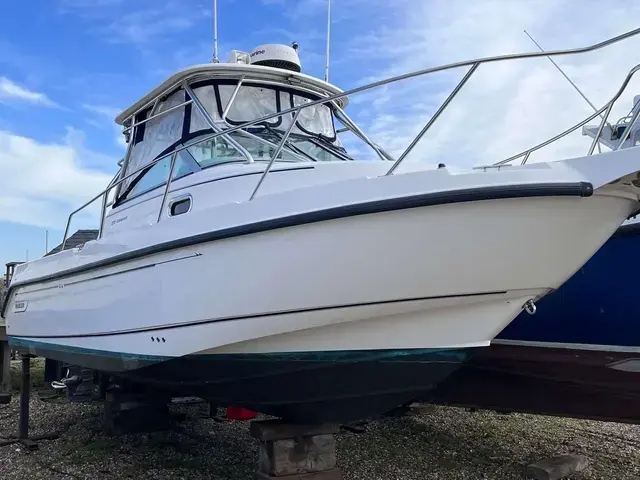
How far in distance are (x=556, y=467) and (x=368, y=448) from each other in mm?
1618

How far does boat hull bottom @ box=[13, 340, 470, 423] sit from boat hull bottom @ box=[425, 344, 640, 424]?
2.25 ft

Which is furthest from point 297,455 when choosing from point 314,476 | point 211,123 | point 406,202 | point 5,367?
point 5,367

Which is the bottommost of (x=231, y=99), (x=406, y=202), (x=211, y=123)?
(x=406, y=202)

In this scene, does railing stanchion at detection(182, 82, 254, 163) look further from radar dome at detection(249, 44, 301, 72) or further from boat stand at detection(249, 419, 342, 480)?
boat stand at detection(249, 419, 342, 480)

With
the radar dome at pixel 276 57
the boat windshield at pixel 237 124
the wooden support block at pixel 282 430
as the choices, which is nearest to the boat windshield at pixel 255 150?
the boat windshield at pixel 237 124

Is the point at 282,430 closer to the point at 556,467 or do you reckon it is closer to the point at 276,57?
the point at 556,467

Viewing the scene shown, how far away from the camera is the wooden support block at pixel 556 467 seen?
14.8 feet

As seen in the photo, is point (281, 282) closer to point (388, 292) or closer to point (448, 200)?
point (388, 292)

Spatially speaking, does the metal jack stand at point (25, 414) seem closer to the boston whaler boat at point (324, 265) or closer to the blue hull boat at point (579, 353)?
the boston whaler boat at point (324, 265)

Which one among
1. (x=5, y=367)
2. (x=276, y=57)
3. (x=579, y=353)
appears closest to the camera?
(x=579, y=353)

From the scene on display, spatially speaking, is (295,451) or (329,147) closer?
(295,451)

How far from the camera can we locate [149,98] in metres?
4.81

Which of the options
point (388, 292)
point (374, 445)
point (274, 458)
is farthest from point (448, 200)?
point (374, 445)

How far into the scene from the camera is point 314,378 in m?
3.29
